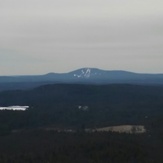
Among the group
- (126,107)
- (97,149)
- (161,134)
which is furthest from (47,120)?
(97,149)

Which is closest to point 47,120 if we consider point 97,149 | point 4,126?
point 4,126

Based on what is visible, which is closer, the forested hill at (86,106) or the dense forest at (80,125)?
the dense forest at (80,125)

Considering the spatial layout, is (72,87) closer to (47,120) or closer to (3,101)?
(3,101)

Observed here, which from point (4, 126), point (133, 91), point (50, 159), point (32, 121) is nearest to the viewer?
point (50, 159)

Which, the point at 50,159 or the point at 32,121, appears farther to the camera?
the point at 32,121

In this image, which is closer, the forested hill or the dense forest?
the dense forest

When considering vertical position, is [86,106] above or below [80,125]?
above

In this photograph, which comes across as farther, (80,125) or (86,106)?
(86,106)

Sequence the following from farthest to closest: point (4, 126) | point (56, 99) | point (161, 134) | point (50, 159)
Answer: point (56, 99), point (4, 126), point (161, 134), point (50, 159)
